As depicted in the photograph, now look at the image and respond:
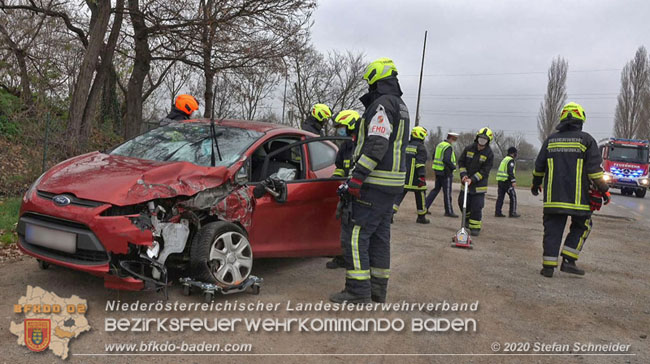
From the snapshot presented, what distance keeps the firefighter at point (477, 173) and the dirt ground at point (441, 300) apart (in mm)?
1157

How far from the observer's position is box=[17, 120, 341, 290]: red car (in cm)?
351

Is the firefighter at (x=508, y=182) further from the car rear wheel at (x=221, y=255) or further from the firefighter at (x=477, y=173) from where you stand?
the car rear wheel at (x=221, y=255)

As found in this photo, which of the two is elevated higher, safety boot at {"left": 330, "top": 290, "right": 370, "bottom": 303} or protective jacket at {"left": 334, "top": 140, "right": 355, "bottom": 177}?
protective jacket at {"left": 334, "top": 140, "right": 355, "bottom": 177}

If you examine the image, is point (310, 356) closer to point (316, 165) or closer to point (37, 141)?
point (316, 165)

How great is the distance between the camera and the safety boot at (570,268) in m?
5.91

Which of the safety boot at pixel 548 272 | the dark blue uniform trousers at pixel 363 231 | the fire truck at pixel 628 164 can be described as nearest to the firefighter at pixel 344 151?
the dark blue uniform trousers at pixel 363 231

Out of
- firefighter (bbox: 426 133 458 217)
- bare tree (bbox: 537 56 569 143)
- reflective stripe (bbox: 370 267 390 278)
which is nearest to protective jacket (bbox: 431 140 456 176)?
firefighter (bbox: 426 133 458 217)

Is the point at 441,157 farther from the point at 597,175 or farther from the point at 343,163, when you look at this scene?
the point at 343,163

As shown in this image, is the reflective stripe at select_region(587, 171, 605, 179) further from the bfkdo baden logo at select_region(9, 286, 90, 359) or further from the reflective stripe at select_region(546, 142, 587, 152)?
the bfkdo baden logo at select_region(9, 286, 90, 359)

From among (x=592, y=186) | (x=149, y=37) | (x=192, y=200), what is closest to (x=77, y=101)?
(x=149, y=37)

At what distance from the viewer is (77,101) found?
36.2 ft

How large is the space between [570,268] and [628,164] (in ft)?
69.2

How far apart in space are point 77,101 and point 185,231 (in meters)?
8.70

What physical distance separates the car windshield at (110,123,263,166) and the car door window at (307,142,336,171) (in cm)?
75
